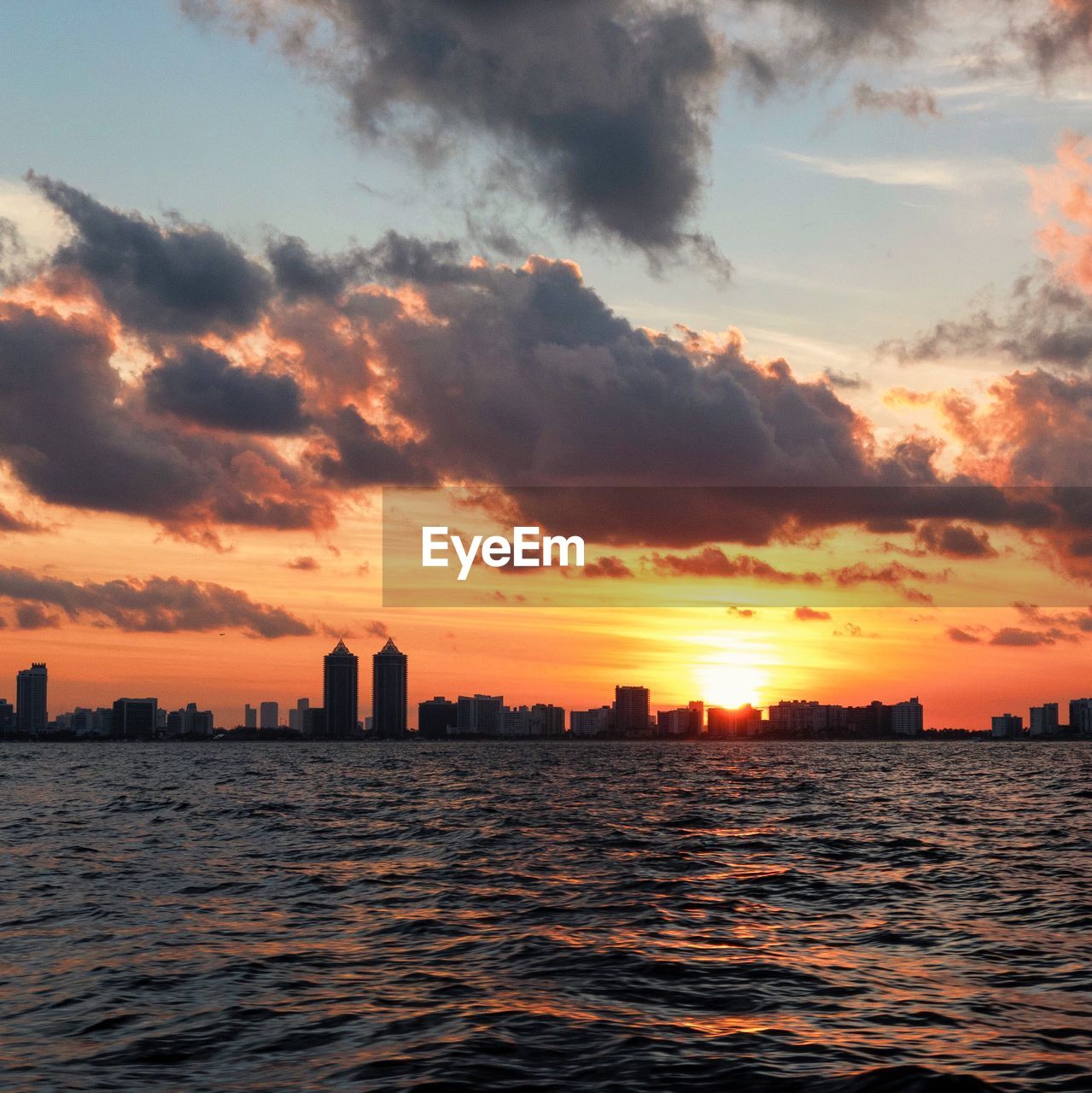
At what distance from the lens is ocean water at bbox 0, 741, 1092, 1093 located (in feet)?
63.7

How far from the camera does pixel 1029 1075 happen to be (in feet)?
60.5

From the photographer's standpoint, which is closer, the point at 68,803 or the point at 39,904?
the point at 39,904

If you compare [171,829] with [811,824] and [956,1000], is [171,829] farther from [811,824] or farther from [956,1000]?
[956,1000]

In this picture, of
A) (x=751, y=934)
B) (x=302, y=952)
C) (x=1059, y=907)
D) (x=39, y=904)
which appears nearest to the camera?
(x=302, y=952)

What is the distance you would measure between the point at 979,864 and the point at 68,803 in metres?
74.1

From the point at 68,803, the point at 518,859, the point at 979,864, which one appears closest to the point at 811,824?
the point at 979,864

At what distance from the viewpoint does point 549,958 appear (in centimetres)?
2803

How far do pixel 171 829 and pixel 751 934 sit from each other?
43.2 m

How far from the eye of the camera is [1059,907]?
34.8 metres

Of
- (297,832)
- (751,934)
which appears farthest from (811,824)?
(751,934)

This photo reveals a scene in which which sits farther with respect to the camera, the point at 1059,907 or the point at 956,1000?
the point at 1059,907

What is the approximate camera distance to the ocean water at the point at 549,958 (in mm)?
19422

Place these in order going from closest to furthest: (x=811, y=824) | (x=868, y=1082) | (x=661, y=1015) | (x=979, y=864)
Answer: (x=868, y=1082), (x=661, y=1015), (x=979, y=864), (x=811, y=824)

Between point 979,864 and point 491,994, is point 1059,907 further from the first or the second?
point 491,994
